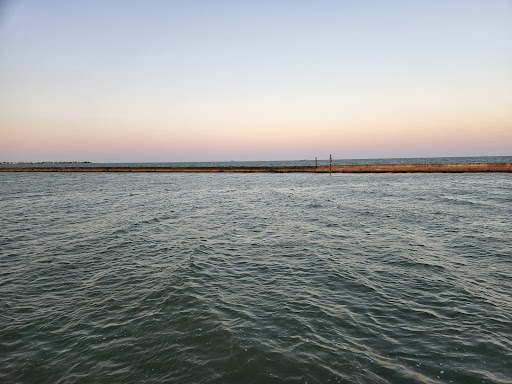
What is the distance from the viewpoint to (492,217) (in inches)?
768

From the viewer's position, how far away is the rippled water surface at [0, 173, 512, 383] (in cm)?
574

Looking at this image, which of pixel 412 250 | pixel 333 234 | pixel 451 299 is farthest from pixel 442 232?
pixel 451 299

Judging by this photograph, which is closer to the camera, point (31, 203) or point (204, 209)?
point (204, 209)

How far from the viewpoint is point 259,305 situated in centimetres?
816

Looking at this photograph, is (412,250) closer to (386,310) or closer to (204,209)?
(386,310)

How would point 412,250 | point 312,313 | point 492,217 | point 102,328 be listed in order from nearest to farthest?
point 102,328
point 312,313
point 412,250
point 492,217

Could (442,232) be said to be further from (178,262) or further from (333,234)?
(178,262)

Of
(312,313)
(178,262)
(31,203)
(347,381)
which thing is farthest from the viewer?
(31,203)

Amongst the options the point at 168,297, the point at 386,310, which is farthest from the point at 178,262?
the point at 386,310

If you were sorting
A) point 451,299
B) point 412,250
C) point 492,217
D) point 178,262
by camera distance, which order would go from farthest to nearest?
point 492,217 → point 412,250 → point 178,262 → point 451,299

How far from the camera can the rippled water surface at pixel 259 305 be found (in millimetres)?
5738

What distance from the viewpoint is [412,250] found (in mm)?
12875

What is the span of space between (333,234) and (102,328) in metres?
11.9

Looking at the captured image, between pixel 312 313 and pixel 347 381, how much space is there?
94.4 inches
